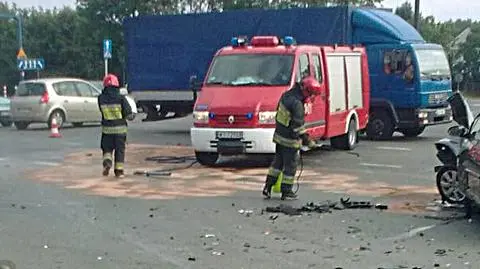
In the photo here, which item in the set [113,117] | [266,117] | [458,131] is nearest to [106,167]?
[113,117]

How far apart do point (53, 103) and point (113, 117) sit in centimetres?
1226

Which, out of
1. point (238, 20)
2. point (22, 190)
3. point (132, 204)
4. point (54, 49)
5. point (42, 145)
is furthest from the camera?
point (54, 49)

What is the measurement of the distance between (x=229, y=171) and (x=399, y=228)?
570 centimetres

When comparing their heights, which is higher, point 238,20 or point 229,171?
point 238,20

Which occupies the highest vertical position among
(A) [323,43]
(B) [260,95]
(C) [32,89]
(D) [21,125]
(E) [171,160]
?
(A) [323,43]

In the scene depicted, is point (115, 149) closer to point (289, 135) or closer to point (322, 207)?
point (289, 135)

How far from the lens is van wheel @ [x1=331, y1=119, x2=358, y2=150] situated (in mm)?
18133

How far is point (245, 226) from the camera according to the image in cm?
956

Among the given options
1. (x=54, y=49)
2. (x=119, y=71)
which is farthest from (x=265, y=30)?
(x=54, y=49)

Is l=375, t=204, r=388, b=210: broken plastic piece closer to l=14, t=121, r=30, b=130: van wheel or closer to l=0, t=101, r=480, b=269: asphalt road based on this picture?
l=0, t=101, r=480, b=269: asphalt road

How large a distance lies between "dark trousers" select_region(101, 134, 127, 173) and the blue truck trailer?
303 inches

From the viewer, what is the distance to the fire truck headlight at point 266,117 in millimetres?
14586

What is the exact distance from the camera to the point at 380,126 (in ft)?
68.5

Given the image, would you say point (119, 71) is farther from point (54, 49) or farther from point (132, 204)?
point (132, 204)
